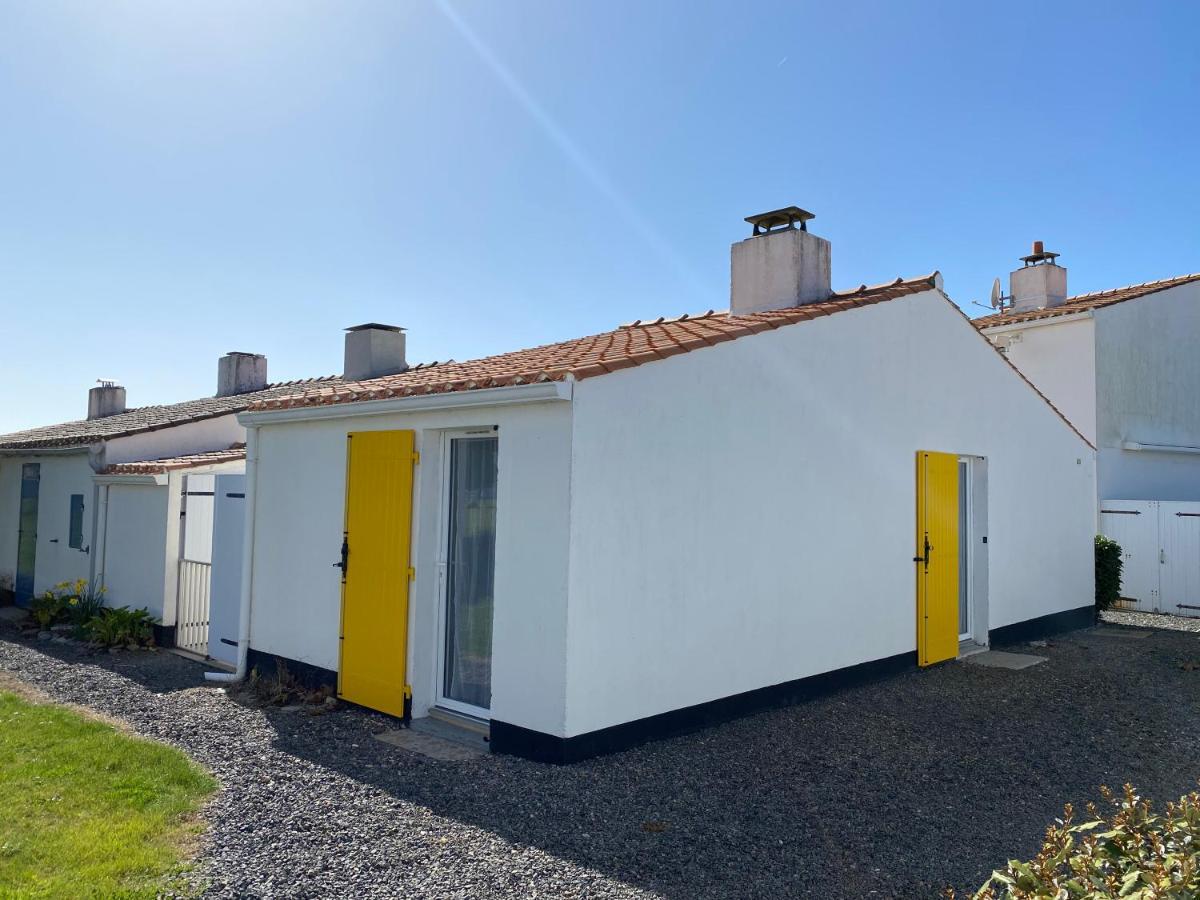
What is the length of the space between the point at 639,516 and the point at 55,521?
37.6 feet

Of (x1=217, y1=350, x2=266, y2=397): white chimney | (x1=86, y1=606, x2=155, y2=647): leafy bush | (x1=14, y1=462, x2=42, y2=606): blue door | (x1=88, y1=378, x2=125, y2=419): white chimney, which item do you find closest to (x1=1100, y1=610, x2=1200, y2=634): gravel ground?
(x1=86, y1=606, x2=155, y2=647): leafy bush

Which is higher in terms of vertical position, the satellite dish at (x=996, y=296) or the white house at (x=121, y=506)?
the satellite dish at (x=996, y=296)

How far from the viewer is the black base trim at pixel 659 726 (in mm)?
5492

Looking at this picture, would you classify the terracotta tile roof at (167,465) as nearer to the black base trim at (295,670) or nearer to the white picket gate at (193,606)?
the white picket gate at (193,606)

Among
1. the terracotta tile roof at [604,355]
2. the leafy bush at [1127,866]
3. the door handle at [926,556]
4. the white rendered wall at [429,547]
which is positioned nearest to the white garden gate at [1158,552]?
the door handle at [926,556]

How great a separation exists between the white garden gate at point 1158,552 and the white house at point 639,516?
5880 mm

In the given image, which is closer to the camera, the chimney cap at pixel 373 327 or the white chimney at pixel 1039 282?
the chimney cap at pixel 373 327

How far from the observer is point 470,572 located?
21.5 ft

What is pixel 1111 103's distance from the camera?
368 inches

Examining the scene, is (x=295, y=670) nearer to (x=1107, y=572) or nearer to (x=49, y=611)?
(x=49, y=611)

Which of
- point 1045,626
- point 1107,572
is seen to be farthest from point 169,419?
point 1107,572

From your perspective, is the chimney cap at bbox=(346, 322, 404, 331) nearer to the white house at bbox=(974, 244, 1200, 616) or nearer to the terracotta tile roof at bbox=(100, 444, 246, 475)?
the terracotta tile roof at bbox=(100, 444, 246, 475)

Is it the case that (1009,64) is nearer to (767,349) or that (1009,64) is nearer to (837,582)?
(767,349)

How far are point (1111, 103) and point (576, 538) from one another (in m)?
8.65
